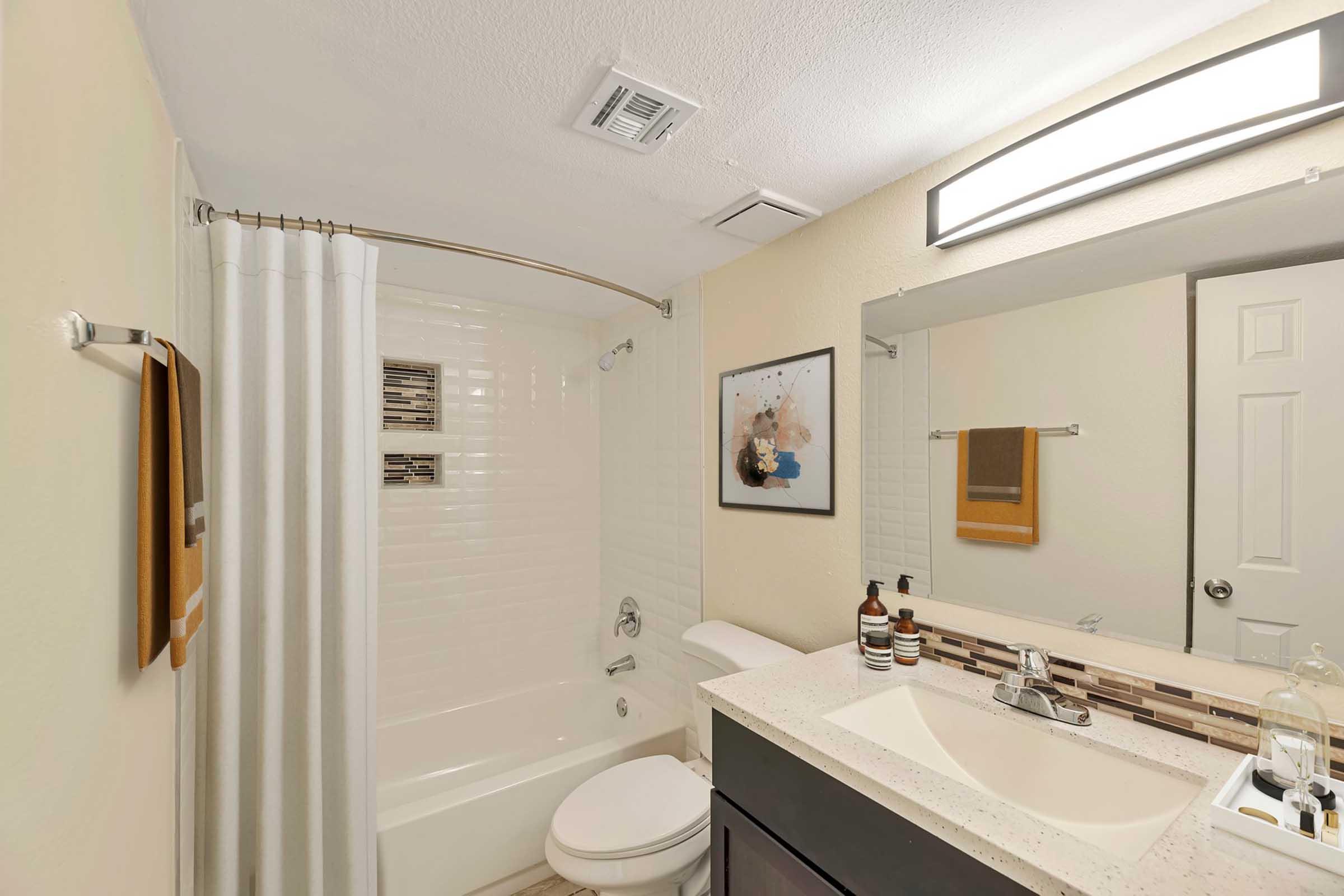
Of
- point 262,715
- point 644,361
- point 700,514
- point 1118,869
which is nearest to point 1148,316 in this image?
point 1118,869

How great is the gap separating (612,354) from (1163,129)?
2.08 meters

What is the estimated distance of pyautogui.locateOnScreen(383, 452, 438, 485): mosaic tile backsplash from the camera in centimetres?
255

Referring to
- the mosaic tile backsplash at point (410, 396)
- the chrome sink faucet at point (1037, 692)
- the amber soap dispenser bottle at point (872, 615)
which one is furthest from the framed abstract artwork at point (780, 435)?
the mosaic tile backsplash at point (410, 396)

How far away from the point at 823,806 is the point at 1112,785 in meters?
0.49

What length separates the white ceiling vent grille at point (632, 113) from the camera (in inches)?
45.1

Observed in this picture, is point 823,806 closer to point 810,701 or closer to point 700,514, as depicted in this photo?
point 810,701

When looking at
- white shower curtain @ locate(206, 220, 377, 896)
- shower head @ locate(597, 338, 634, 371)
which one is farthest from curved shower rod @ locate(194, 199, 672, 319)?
shower head @ locate(597, 338, 634, 371)

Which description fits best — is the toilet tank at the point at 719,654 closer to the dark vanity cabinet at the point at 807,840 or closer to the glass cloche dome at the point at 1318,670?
the dark vanity cabinet at the point at 807,840

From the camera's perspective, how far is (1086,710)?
1079mm

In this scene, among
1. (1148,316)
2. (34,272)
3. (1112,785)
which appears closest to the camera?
(34,272)

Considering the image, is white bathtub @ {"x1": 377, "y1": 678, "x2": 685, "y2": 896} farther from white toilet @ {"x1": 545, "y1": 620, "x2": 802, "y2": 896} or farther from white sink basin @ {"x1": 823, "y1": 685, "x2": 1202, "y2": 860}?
white sink basin @ {"x1": 823, "y1": 685, "x2": 1202, "y2": 860}

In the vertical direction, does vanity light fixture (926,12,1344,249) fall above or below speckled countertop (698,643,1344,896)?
above

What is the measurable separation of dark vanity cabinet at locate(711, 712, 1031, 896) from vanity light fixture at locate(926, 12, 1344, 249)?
122 centimetres

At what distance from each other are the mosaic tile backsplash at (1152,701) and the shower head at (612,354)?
75.7 inches
